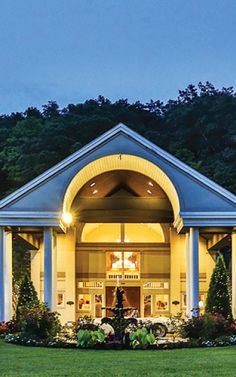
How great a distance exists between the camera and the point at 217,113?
182 ft

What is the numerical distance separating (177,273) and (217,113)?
25488 millimetres

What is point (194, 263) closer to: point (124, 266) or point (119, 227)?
point (124, 266)

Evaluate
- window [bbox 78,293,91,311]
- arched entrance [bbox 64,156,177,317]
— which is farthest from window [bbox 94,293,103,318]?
window [bbox 78,293,91,311]

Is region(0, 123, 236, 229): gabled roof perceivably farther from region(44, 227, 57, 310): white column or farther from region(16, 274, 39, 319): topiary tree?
region(16, 274, 39, 319): topiary tree

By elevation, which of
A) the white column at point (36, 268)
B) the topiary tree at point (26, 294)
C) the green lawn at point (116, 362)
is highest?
the white column at point (36, 268)

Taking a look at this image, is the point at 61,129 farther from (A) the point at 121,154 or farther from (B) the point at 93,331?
(B) the point at 93,331

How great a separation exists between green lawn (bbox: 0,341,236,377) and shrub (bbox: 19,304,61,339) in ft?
7.72

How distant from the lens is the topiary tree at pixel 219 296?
995 inches

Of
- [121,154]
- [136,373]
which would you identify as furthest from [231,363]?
[121,154]

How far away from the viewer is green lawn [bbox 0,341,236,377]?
14.2 m

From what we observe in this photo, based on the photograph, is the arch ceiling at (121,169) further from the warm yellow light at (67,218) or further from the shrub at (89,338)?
the shrub at (89,338)

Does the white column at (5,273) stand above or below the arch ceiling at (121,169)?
below

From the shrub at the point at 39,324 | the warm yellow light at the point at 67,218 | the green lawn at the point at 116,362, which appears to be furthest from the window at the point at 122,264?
the green lawn at the point at 116,362

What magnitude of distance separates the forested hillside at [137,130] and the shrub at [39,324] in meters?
25.3
